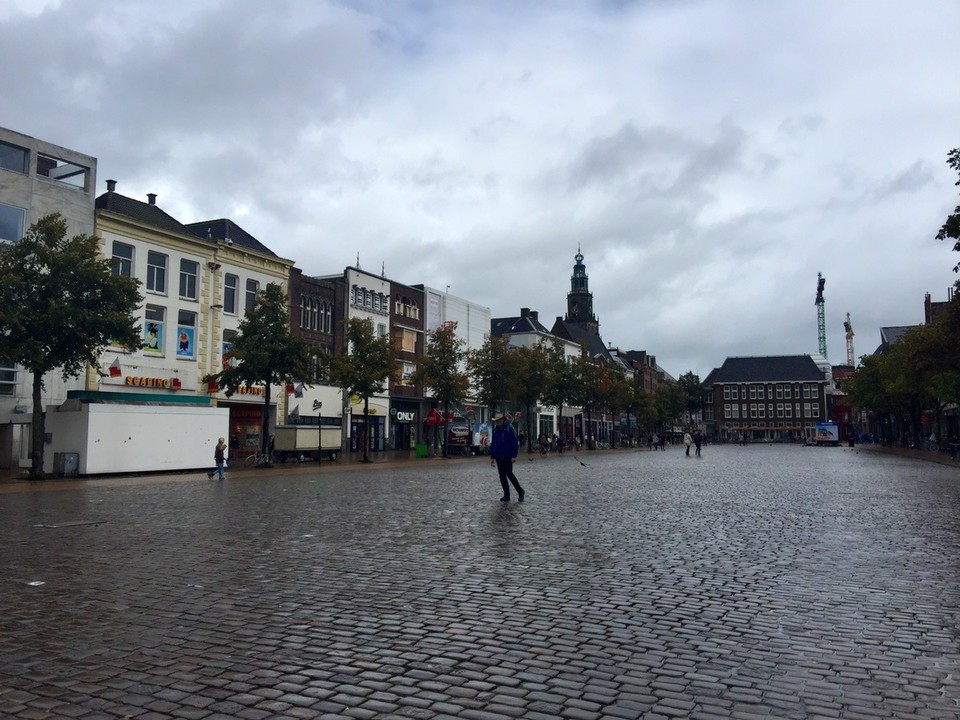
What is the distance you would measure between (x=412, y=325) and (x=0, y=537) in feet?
183

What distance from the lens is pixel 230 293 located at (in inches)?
1912

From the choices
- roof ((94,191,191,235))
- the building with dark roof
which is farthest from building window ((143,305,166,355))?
the building with dark roof

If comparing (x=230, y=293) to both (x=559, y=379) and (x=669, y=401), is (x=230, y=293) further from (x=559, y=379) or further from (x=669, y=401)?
(x=669, y=401)

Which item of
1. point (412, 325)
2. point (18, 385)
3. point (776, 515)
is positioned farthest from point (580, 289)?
point (776, 515)

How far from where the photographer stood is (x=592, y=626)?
6445mm

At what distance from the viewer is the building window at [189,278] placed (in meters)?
45.2

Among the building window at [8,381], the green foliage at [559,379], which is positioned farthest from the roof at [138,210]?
the green foliage at [559,379]

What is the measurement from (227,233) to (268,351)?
651 inches

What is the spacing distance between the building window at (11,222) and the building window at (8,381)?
5684mm

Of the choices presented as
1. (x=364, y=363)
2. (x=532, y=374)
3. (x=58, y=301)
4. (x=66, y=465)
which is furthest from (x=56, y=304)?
(x=532, y=374)

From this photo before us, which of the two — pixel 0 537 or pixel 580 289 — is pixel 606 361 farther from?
pixel 0 537

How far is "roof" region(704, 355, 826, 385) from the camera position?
6432 inches

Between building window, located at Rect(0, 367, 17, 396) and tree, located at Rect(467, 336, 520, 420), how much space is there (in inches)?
1107

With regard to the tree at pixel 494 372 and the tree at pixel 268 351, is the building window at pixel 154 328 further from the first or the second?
the tree at pixel 494 372
